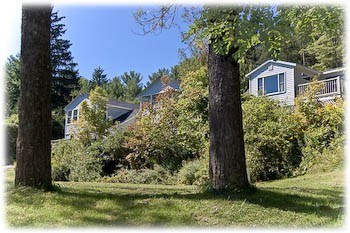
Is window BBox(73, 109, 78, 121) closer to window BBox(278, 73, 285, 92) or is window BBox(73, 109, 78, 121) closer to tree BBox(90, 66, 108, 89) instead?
window BBox(278, 73, 285, 92)

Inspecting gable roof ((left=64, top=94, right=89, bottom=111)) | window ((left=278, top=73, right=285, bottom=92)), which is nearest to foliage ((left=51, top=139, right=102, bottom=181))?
window ((left=278, top=73, right=285, bottom=92))

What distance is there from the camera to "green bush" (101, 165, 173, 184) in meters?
12.4

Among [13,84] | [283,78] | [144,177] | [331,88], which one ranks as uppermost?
[13,84]

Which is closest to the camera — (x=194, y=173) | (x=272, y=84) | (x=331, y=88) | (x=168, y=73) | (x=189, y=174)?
(x=194, y=173)

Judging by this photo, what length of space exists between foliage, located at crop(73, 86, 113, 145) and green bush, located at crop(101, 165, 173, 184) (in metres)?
7.60

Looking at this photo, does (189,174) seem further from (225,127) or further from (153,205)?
(153,205)

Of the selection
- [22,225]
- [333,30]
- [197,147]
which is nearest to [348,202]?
[333,30]

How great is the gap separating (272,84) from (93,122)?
1245 cm

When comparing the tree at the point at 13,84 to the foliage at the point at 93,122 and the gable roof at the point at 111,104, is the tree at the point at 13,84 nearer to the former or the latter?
the gable roof at the point at 111,104

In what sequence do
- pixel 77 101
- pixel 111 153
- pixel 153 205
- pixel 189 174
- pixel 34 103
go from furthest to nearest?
pixel 77 101 → pixel 111 153 → pixel 189 174 → pixel 34 103 → pixel 153 205

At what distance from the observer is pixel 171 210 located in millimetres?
4445

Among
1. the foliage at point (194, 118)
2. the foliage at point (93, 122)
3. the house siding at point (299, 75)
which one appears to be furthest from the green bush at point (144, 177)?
the house siding at point (299, 75)

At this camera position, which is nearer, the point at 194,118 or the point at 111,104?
the point at 194,118

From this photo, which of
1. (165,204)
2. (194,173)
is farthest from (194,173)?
(165,204)
